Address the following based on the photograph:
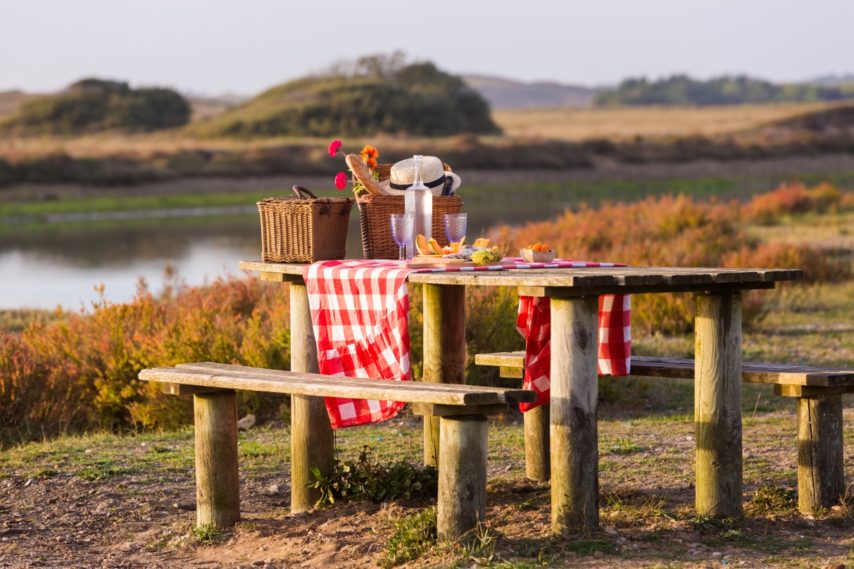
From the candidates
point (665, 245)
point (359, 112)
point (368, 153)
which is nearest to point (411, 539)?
point (368, 153)

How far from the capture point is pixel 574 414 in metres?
4.84

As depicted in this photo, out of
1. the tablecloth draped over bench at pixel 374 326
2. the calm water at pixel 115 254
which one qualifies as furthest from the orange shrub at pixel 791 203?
the tablecloth draped over bench at pixel 374 326

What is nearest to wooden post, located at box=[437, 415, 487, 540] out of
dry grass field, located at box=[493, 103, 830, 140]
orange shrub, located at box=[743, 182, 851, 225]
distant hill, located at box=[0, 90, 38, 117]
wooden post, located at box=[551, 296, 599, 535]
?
wooden post, located at box=[551, 296, 599, 535]

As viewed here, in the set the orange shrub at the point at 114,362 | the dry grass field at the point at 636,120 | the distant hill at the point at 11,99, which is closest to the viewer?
the orange shrub at the point at 114,362

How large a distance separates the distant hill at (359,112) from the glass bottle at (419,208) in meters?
57.4

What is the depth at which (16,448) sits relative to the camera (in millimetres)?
7488

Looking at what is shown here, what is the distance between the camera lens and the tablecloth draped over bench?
196 inches

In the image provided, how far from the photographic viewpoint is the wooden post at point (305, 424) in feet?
18.2

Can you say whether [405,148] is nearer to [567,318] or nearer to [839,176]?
[839,176]

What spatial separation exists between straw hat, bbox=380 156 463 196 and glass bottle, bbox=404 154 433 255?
0.33 ft

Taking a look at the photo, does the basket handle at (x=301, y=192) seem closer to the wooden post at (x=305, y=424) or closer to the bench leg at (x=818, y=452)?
the wooden post at (x=305, y=424)

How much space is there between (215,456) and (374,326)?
35.3 inches

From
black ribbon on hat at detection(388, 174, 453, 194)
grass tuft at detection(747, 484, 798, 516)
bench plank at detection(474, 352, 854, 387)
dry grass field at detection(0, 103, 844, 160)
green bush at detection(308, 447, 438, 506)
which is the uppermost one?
dry grass field at detection(0, 103, 844, 160)

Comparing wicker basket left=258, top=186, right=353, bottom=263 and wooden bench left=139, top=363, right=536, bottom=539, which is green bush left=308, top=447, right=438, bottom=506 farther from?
wicker basket left=258, top=186, right=353, bottom=263
